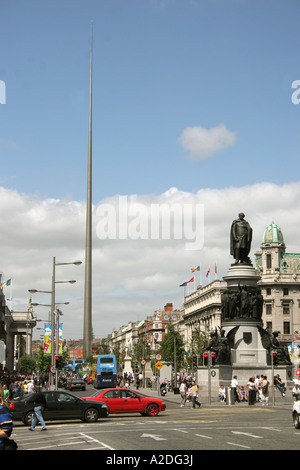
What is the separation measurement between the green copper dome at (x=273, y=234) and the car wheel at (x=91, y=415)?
350 ft

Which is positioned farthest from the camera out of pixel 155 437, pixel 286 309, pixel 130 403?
pixel 286 309

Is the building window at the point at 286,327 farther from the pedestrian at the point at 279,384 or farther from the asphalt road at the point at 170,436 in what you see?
the asphalt road at the point at 170,436

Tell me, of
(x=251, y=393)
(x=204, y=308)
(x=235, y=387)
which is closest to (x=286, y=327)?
(x=204, y=308)

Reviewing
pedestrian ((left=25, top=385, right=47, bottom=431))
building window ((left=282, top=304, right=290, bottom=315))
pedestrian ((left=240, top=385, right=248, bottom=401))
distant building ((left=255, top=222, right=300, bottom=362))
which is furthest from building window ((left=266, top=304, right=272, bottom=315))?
pedestrian ((left=25, top=385, right=47, bottom=431))

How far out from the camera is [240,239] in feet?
169

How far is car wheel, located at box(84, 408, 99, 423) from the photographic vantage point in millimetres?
29339

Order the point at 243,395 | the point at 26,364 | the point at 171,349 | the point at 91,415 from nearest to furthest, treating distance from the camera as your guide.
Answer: the point at 91,415 → the point at 243,395 → the point at 171,349 → the point at 26,364

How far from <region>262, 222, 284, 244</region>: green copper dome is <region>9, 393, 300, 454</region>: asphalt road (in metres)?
105

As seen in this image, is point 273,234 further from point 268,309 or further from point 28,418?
point 28,418

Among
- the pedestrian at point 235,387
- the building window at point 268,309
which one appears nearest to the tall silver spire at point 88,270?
the building window at point 268,309

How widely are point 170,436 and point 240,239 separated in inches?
1242

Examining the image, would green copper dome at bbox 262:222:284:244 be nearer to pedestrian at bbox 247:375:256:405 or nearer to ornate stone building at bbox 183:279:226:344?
ornate stone building at bbox 183:279:226:344

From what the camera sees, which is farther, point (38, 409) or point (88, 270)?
point (88, 270)
